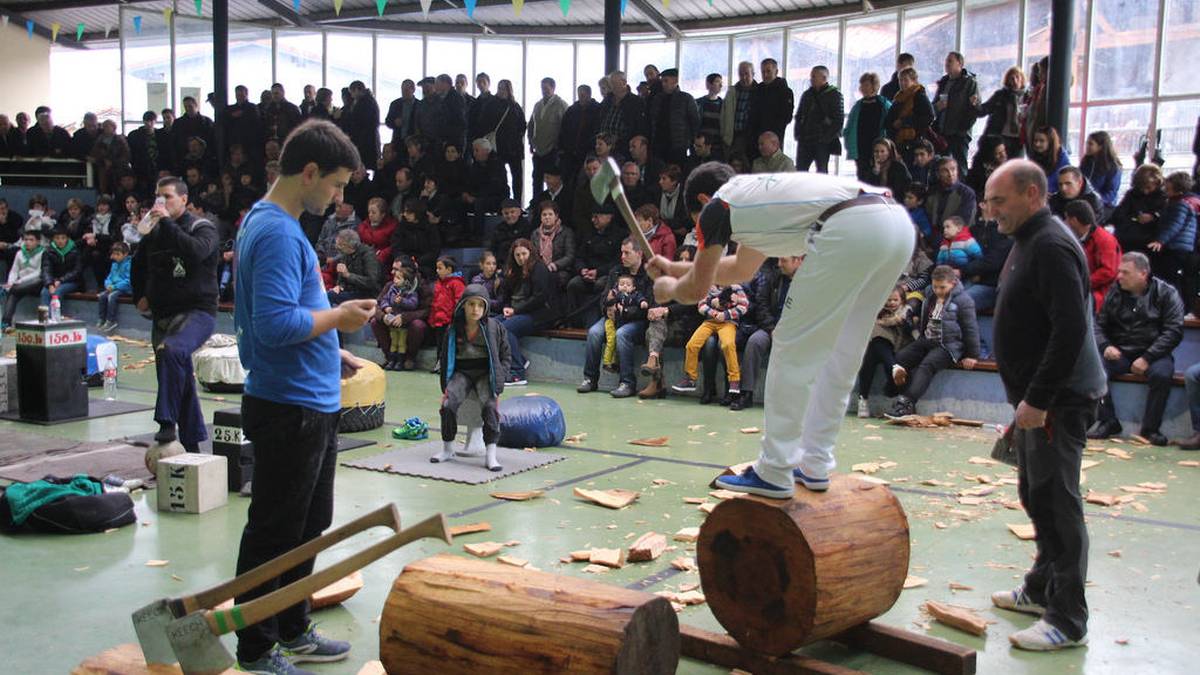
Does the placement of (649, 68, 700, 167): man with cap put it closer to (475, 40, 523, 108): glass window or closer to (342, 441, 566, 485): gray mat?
(342, 441, 566, 485): gray mat

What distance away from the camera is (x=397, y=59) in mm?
22016

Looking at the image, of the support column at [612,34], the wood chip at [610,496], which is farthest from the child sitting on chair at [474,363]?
the support column at [612,34]

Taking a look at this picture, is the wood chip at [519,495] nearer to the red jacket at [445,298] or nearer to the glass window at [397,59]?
the red jacket at [445,298]

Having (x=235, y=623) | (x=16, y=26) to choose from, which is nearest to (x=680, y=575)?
(x=235, y=623)

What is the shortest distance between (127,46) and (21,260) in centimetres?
845

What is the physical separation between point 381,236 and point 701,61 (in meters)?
8.90

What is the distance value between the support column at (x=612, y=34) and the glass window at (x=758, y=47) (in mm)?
5081

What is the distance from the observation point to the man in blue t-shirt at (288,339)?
3320 millimetres

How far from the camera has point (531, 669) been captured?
3215 millimetres

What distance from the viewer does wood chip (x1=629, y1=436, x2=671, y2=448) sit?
26.8ft

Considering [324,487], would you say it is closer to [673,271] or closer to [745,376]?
[673,271]

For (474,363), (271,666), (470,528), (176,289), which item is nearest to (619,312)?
(474,363)

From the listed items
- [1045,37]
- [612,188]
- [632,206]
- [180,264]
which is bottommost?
[180,264]

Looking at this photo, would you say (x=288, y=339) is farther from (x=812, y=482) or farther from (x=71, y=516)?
(x=71, y=516)
